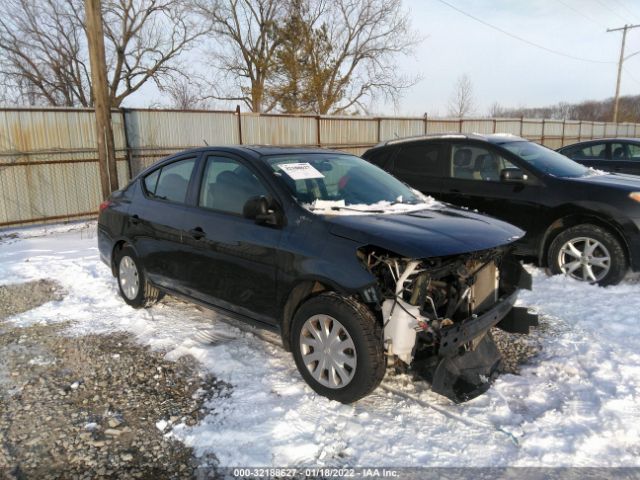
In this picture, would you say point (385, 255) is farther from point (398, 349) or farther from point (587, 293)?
point (587, 293)

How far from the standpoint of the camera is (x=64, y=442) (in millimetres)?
2779

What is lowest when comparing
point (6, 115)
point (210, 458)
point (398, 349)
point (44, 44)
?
point (210, 458)

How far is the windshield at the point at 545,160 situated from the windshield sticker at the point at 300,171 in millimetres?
3363

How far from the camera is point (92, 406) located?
317 centimetres

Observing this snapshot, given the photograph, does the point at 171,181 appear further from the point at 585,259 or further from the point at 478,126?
the point at 478,126

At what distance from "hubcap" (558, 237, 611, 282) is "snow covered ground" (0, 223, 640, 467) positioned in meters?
0.72

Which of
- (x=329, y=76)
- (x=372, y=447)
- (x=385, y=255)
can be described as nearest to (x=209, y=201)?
(x=385, y=255)

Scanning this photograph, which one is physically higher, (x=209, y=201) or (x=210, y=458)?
(x=209, y=201)

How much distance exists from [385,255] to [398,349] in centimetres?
58

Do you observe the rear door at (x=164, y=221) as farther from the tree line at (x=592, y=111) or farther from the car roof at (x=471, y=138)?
the tree line at (x=592, y=111)

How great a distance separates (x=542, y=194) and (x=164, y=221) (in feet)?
14.0

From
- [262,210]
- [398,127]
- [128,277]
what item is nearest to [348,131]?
[398,127]

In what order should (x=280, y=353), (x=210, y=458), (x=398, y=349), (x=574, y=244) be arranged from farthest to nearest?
(x=574, y=244), (x=280, y=353), (x=398, y=349), (x=210, y=458)

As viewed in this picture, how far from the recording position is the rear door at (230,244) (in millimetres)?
3488
